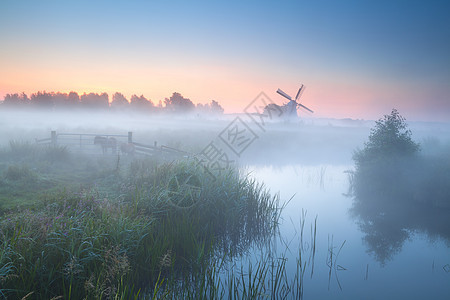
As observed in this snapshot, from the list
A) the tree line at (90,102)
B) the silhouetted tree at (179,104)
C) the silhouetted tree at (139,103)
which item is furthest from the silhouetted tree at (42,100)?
the silhouetted tree at (179,104)

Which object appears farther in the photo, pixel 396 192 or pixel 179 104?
pixel 179 104

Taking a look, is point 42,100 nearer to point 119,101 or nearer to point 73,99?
point 73,99

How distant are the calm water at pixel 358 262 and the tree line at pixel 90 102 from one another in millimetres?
69633

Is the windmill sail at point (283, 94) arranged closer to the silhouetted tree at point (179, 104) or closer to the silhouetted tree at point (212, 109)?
the silhouetted tree at point (179, 104)

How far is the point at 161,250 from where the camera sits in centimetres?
552

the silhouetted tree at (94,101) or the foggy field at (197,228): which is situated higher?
the silhouetted tree at (94,101)

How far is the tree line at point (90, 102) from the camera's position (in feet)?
193

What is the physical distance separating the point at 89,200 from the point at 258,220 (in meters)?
6.17

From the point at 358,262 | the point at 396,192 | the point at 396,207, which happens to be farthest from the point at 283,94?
the point at 358,262

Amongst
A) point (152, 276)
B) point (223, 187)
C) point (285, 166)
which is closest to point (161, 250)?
point (152, 276)

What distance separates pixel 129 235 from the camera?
18.0ft

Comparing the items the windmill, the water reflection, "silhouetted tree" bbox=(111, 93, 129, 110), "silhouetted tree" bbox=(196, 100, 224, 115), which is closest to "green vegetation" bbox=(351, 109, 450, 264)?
the water reflection

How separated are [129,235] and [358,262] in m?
7.32

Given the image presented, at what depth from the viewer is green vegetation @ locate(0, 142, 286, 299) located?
13.4 feet
